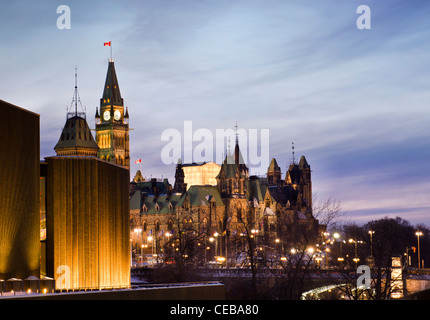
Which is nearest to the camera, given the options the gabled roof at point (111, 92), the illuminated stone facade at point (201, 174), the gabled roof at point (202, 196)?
the gabled roof at point (202, 196)

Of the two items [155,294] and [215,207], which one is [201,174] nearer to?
[215,207]

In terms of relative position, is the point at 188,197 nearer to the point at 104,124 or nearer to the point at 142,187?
the point at 142,187

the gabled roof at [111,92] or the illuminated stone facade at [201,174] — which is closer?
the gabled roof at [111,92]

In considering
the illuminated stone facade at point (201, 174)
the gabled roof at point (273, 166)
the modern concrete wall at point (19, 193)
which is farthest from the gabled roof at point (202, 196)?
the modern concrete wall at point (19, 193)

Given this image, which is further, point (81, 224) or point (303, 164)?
point (303, 164)

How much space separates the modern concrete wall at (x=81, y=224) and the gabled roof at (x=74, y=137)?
281 ft

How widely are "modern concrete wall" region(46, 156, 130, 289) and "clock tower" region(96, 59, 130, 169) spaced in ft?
416

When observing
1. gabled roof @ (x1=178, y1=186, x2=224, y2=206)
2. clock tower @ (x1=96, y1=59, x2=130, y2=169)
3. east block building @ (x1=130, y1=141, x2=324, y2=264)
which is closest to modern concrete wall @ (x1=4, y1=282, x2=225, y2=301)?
east block building @ (x1=130, y1=141, x2=324, y2=264)

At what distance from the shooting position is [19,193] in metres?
39.9

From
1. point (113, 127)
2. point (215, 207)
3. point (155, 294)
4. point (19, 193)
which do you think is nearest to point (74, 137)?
point (215, 207)

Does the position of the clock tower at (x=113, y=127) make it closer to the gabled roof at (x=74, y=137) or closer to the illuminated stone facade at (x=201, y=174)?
the illuminated stone facade at (x=201, y=174)

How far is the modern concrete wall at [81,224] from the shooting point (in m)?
44.3

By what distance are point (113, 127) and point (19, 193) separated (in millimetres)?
137341
